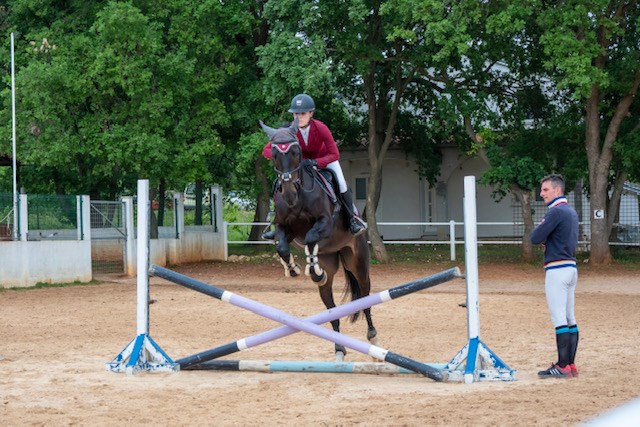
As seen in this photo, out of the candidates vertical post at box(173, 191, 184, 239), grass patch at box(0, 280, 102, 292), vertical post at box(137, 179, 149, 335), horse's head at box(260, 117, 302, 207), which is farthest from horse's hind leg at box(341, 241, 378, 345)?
vertical post at box(173, 191, 184, 239)

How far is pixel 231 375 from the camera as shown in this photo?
9680 mm

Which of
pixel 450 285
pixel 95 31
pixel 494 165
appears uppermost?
pixel 95 31

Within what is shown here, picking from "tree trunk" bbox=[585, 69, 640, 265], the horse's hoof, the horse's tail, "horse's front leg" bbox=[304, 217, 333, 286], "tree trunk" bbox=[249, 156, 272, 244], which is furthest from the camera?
"tree trunk" bbox=[249, 156, 272, 244]

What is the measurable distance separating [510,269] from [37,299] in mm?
12994

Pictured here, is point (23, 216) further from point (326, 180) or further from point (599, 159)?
point (599, 159)

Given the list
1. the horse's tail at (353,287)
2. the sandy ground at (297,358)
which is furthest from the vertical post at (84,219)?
the horse's tail at (353,287)

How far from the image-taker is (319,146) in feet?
32.0

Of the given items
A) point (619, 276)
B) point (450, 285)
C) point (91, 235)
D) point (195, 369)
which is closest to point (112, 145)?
point (91, 235)

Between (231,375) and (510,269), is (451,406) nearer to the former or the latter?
(231,375)

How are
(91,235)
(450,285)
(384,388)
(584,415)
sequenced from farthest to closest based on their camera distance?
(91,235) < (450,285) < (384,388) < (584,415)

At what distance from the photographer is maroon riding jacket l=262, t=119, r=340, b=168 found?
Answer: 9625 millimetres

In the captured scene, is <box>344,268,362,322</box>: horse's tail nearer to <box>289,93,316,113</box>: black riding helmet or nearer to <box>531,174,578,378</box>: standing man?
<box>289,93,316,113</box>: black riding helmet

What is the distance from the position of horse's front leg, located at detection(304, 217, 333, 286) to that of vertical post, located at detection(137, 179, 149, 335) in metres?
1.64

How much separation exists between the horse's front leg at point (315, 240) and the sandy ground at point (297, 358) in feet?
3.54
